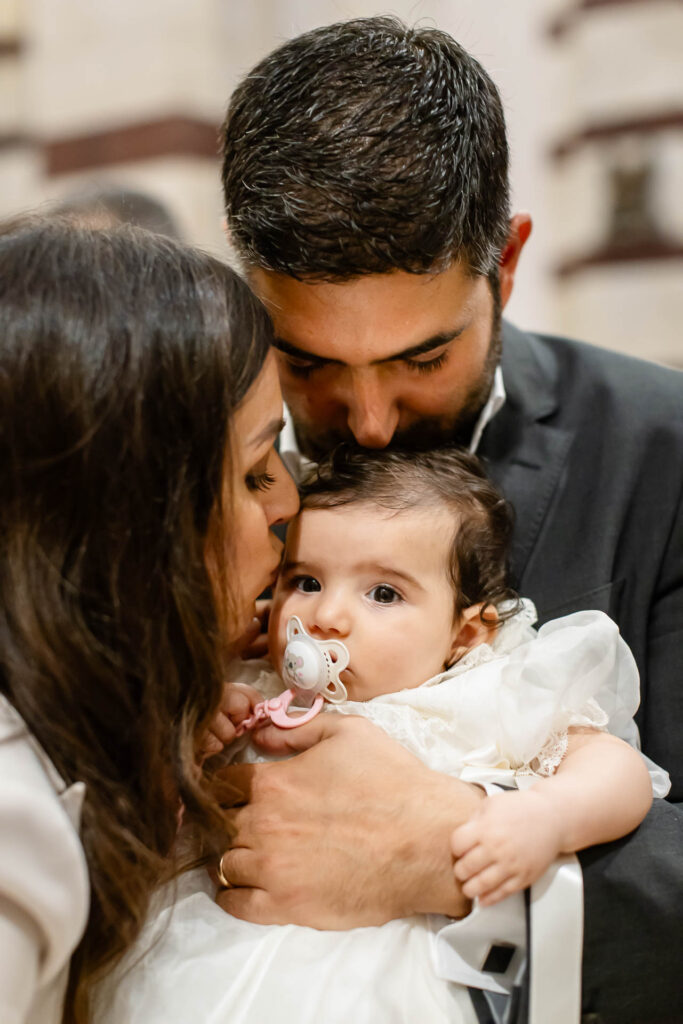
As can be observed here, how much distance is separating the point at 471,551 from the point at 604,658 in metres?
0.30

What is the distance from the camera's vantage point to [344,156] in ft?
5.49

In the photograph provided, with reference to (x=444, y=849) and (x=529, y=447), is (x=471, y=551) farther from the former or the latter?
(x=444, y=849)

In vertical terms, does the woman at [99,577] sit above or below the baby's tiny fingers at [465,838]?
above

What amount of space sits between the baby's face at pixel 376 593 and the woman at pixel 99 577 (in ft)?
0.96

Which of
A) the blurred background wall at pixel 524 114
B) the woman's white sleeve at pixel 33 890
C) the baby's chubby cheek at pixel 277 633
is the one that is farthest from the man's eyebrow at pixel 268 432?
the blurred background wall at pixel 524 114

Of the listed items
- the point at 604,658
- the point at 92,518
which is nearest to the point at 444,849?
the point at 604,658

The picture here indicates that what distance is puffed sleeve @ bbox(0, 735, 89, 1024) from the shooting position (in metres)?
1.19

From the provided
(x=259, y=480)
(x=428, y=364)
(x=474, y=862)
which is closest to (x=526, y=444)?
(x=428, y=364)

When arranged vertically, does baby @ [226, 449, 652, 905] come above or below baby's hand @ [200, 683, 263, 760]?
above

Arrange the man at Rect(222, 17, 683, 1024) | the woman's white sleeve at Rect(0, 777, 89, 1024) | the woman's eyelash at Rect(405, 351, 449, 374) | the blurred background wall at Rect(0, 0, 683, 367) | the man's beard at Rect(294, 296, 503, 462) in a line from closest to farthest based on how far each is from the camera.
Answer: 1. the woman's white sleeve at Rect(0, 777, 89, 1024)
2. the man at Rect(222, 17, 683, 1024)
3. the woman's eyelash at Rect(405, 351, 449, 374)
4. the man's beard at Rect(294, 296, 503, 462)
5. the blurred background wall at Rect(0, 0, 683, 367)

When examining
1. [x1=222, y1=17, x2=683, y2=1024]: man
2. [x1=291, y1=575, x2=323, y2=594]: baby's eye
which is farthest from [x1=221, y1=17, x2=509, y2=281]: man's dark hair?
[x1=291, y1=575, x2=323, y2=594]: baby's eye

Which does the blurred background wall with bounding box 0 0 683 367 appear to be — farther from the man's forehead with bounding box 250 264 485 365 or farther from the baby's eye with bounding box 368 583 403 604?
the baby's eye with bounding box 368 583 403 604

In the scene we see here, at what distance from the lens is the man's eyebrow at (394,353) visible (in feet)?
5.77

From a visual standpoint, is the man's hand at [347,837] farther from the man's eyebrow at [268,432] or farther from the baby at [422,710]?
the man's eyebrow at [268,432]
